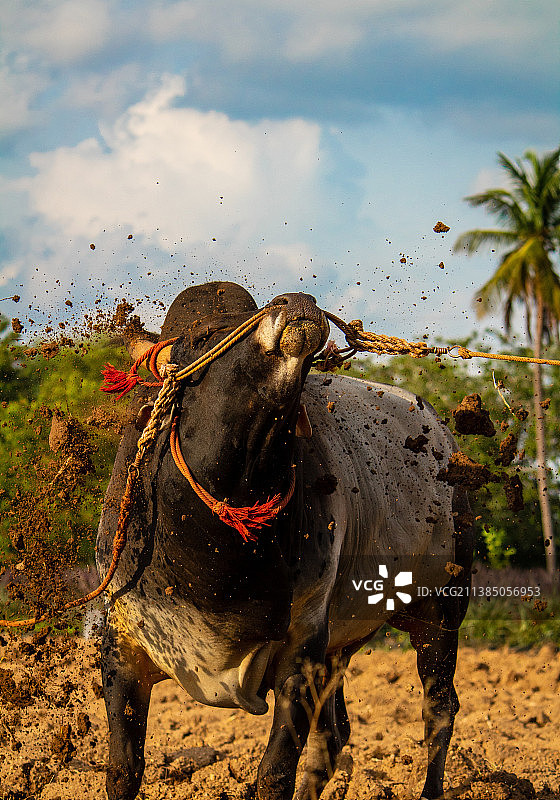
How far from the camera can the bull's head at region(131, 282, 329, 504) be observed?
8.30ft

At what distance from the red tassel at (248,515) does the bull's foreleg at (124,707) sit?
101cm

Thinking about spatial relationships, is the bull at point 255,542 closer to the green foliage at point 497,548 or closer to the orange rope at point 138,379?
the orange rope at point 138,379

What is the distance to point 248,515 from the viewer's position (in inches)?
110

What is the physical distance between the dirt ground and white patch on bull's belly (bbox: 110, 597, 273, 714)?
641 millimetres

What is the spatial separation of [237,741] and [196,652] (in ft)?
9.34

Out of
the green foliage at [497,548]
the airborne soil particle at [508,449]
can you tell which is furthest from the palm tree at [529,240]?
the airborne soil particle at [508,449]

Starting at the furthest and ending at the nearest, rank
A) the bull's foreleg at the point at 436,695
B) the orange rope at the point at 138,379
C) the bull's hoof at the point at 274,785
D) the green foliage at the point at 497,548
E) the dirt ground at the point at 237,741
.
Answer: the green foliage at the point at 497,548, the bull's foreleg at the point at 436,695, the dirt ground at the point at 237,741, the bull's hoof at the point at 274,785, the orange rope at the point at 138,379

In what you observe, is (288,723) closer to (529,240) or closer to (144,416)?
(144,416)

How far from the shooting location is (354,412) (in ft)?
15.4

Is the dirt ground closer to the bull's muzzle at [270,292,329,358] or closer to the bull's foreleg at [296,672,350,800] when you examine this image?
the bull's foreleg at [296,672,350,800]

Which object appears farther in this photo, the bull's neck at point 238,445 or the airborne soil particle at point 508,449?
the airborne soil particle at point 508,449

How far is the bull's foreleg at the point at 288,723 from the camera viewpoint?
10.7 ft

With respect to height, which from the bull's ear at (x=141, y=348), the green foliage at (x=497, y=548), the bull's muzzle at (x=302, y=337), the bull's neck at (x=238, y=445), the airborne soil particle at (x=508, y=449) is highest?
the green foliage at (x=497, y=548)
